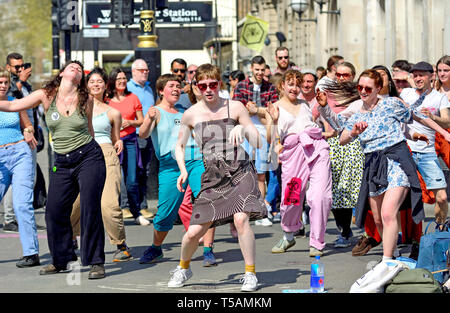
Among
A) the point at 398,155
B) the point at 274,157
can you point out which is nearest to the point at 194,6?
the point at 274,157

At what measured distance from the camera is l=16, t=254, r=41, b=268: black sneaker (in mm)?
9695

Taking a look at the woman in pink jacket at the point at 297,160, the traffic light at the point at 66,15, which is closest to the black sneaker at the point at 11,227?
the woman in pink jacket at the point at 297,160

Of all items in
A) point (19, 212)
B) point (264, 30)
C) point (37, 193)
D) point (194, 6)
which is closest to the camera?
point (19, 212)

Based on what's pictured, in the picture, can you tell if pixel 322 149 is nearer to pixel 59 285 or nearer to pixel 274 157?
pixel 274 157

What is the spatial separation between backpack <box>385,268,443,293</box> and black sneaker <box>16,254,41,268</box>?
3.76 metres

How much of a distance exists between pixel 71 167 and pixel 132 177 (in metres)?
4.42

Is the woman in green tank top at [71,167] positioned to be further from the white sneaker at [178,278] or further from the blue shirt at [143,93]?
the blue shirt at [143,93]

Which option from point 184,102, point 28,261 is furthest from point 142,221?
point 28,261

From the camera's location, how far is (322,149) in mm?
10602

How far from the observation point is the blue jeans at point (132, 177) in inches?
529

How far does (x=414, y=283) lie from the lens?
24.0 ft

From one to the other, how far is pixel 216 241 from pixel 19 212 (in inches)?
105

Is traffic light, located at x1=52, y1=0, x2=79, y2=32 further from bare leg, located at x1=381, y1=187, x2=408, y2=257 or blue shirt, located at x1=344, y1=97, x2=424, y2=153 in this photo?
bare leg, located at x1=381, y1=187, x2=408, y2=257

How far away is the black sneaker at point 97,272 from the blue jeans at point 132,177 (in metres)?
4.38
